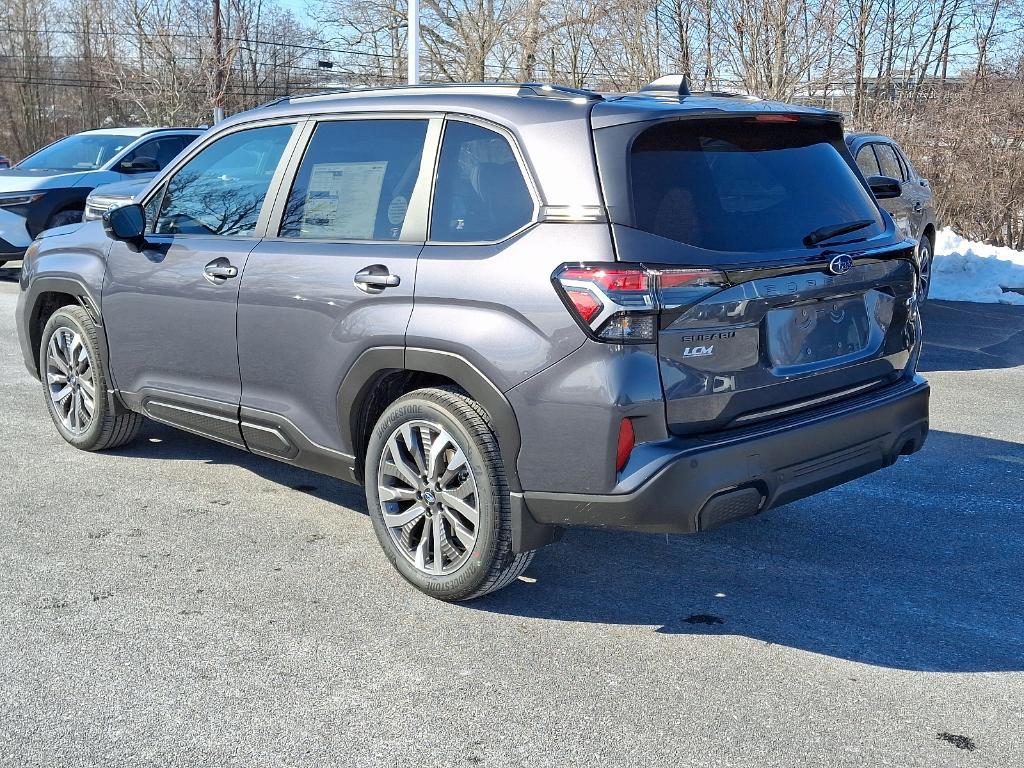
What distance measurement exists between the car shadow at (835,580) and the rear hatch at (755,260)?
771 mm

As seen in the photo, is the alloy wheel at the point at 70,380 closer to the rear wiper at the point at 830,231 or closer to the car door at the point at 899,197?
the rear wiper at the point at 830,231

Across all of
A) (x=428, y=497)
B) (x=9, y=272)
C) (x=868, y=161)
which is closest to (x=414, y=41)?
(x=9, y=272)

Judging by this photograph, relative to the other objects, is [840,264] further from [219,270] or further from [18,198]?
[18,198]

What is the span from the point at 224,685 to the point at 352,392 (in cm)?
125

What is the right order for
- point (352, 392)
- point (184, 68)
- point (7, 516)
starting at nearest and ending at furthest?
point (352, 392), point (7, 516), point (184, 68)

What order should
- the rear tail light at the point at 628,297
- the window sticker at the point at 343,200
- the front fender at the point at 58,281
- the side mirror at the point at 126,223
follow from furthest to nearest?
the front fender at the point at 58,281 < the side mirror at the point at 126,223 < the window sticker at the point at 343,200 < the rear tail light at the point at 628,297

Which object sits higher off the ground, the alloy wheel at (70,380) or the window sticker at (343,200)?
the window sticker at (343,200)

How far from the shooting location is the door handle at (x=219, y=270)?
4.77 metres

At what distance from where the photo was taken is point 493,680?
11.5 ft

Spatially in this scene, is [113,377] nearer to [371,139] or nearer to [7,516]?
[7,516]

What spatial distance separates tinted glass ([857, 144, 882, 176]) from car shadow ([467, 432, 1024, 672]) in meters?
6.28

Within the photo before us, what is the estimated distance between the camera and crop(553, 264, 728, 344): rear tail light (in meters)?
3.44

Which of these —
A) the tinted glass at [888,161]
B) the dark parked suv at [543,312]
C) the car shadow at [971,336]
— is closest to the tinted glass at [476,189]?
the dark parked suv at [543,312]

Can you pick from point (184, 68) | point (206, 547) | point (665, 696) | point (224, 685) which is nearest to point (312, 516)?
point (206, 547)
